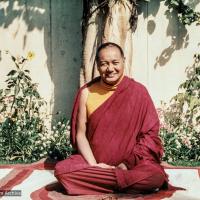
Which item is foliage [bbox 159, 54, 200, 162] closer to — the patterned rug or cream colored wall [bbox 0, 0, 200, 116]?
cream colored wall [bbox 0, 0, 200, 116]

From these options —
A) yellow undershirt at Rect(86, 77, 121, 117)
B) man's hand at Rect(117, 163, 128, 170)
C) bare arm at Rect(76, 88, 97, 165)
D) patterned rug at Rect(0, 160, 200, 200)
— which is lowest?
patterned rug at Rect(0, 160, 200, 200)

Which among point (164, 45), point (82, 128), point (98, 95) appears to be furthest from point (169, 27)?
point (82, 128)

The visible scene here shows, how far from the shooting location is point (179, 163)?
18.9ft

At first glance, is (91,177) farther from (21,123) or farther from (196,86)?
(196,86)

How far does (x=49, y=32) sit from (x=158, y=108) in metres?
1.70

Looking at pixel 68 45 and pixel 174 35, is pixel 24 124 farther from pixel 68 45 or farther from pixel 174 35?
pixel 174 35

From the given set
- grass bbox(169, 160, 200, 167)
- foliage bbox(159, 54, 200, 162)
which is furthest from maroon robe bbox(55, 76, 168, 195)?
foliage bbox(159, 54, 200, 162)

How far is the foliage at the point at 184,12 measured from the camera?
6344 mm

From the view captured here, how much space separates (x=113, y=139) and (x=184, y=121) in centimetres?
236

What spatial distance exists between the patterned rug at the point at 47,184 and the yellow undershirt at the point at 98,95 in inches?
29.4

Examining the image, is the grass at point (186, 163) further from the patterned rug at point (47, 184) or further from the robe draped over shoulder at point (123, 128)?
the robe draped over shoulder at point (123, 128)

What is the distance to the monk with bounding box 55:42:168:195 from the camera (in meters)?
4.13

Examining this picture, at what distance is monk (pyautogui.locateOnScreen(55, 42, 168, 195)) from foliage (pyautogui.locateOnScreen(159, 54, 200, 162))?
1.62m

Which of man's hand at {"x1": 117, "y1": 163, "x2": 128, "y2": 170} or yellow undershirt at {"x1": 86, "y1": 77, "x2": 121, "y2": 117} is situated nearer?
man's hand at {"x1": 117, "y1": 163, "x2": 128, "y2": 170}
